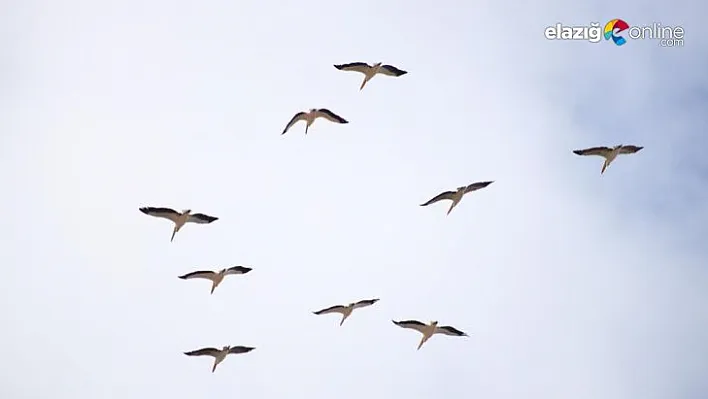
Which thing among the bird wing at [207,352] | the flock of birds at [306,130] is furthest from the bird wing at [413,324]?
the bird wing at [207,352]

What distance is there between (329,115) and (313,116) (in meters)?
0.85

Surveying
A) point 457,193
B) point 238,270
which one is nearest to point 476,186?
point 457,193

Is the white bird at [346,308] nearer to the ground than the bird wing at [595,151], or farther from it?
nearer to the ground

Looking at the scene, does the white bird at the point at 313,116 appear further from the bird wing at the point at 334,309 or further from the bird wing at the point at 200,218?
the bird wing at the point at 334,309

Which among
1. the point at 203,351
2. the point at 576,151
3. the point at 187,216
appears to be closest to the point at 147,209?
the point at 187,216

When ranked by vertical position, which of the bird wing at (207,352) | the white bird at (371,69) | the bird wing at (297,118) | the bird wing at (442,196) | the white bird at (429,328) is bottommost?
the bird wing at (207,352)

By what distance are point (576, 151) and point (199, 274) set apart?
18.8m

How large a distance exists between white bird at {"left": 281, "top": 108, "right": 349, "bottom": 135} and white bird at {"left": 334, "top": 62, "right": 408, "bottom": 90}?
1.92m

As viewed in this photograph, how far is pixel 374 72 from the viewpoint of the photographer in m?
60.3

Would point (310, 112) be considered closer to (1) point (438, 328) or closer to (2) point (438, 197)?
(2) point (438, 197)

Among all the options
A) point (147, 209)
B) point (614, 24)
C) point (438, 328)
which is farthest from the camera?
point (614, 24)

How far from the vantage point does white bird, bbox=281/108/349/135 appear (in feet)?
197

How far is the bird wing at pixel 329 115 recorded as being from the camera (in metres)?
60.0

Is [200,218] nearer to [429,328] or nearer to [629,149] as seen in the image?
[429,328]
